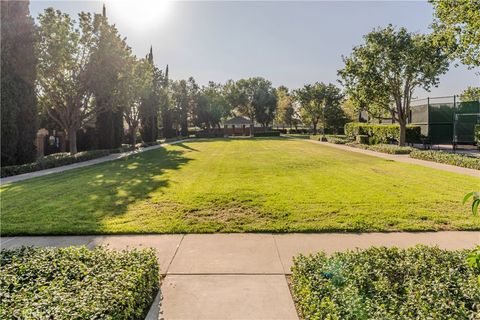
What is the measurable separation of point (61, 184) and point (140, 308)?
937cm

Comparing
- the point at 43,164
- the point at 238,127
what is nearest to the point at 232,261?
the point at 43,164

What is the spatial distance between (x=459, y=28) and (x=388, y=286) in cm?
1452

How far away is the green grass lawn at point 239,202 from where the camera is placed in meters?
6.28

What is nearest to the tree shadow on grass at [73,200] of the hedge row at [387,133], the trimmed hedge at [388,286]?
the trimmed hedge at [388,286]

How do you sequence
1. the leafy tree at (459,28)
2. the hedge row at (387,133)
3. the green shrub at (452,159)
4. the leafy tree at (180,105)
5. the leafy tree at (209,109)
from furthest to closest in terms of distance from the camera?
the leafy tree at (209,109), the leafy tree at (180,105), the hedge row at (387,133), the green shrub at (452,159), the leafy tree at (459,28)

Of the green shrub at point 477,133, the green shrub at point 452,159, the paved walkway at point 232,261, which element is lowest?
the paved walkway at point 232,261

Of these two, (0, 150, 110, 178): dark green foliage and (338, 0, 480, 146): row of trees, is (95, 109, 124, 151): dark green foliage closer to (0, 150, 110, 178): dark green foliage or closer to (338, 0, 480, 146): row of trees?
(0, 150, 110, 178): dark green foliage

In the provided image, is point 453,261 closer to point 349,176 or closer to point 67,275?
point 67,275

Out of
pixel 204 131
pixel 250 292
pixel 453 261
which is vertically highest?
pixel 204 131

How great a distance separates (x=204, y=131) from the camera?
2429 inches

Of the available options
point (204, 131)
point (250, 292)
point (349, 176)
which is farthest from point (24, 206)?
point (204, 131)

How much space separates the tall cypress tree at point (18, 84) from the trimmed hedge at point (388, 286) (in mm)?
17231

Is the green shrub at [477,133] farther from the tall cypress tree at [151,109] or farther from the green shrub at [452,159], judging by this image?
the tall cypress tree at [151,109]

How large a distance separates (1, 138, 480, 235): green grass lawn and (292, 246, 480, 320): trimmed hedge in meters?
2.27
